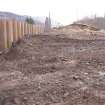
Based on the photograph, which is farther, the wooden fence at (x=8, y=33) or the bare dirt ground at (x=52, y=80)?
the wooden fence at (x=8, y=33)

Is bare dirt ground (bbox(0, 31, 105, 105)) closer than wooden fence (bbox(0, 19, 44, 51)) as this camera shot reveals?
Yes

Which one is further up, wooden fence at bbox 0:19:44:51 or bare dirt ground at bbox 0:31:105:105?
wooden fence at bbox 0:19:44:51

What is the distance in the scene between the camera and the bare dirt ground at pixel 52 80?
384cm

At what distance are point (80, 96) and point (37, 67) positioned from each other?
6.48ft

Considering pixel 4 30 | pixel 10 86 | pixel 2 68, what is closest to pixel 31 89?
pixel 10 86

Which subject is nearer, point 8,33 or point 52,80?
point 52,80

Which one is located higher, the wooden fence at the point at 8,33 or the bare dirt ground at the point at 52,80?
the wooden fence at the point at 8,33

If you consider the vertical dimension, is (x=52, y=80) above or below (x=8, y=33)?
below

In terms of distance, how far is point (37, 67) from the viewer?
5.73 meters

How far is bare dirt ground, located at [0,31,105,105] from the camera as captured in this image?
12.6ft

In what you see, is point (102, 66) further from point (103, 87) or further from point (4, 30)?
point (4, 30)

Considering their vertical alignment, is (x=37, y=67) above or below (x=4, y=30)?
below

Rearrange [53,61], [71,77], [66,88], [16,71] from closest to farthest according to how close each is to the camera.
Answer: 1. [66,88]
2. [71,77]
3. [16,71]
4. [53,61]

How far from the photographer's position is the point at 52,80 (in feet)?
15.3
